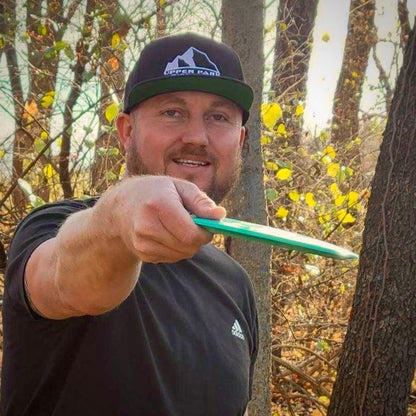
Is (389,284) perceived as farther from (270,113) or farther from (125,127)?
(125,127)

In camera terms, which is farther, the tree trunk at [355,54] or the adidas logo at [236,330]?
the tree trunk at [355,54]

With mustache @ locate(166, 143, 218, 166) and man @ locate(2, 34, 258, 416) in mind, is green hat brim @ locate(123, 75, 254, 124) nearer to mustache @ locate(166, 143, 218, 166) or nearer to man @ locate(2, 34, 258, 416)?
man @ locate(2, 34, 258, 416)

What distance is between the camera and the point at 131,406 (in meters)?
1.42

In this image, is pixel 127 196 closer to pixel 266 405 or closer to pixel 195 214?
pixel 195 214

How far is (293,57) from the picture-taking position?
616 centimetres

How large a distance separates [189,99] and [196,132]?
121 millimetres

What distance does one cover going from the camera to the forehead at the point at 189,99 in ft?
6.50

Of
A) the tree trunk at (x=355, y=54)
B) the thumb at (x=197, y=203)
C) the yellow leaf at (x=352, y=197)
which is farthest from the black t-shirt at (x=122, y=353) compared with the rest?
the tree trunk at (x=355, y=54)

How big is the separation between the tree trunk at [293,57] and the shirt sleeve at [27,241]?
403 centimetres

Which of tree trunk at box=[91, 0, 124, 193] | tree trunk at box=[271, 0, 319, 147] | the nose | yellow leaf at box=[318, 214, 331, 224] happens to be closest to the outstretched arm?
the nose

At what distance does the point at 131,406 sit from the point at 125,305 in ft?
0.83

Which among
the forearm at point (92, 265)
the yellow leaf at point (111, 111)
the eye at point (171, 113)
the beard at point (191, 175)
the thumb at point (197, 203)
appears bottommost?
the forearm at point (92, 265)

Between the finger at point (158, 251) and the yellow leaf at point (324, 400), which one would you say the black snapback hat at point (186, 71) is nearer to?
the finger at point (158, 251)

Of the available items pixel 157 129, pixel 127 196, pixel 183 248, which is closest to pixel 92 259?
pixel 127 196
